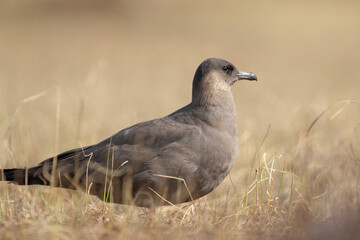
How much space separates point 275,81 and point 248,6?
871cm

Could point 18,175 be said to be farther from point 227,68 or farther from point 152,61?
point 152,61

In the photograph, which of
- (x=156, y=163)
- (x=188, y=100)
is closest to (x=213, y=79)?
(x=156, y=163)

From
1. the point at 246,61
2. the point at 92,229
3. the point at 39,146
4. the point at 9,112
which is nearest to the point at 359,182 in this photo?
the point at 92,229

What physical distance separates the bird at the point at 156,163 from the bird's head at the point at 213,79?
0.35 ft

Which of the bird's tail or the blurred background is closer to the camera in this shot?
the bird's tail

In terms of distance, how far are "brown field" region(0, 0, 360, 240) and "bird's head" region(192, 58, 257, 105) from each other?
29.7 inches

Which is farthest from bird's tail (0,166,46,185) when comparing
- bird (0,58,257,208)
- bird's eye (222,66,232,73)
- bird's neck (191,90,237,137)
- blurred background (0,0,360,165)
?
bird's eye (222,66,232,73)

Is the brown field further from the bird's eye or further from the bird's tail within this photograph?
the bird's eye

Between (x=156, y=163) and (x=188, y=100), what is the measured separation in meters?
5.15

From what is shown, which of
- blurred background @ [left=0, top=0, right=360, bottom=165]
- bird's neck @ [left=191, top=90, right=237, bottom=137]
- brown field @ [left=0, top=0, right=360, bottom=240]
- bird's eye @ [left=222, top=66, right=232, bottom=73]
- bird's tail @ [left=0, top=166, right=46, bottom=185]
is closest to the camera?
brown field @ [left=0, top=0, right=360, bottom=240]

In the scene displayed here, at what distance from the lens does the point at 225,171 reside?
4.34m

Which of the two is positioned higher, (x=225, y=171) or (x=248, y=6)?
(x=248, y=6)

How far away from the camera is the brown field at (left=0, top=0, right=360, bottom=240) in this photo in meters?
3.72

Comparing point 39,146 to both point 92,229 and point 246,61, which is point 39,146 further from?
point 246,61
